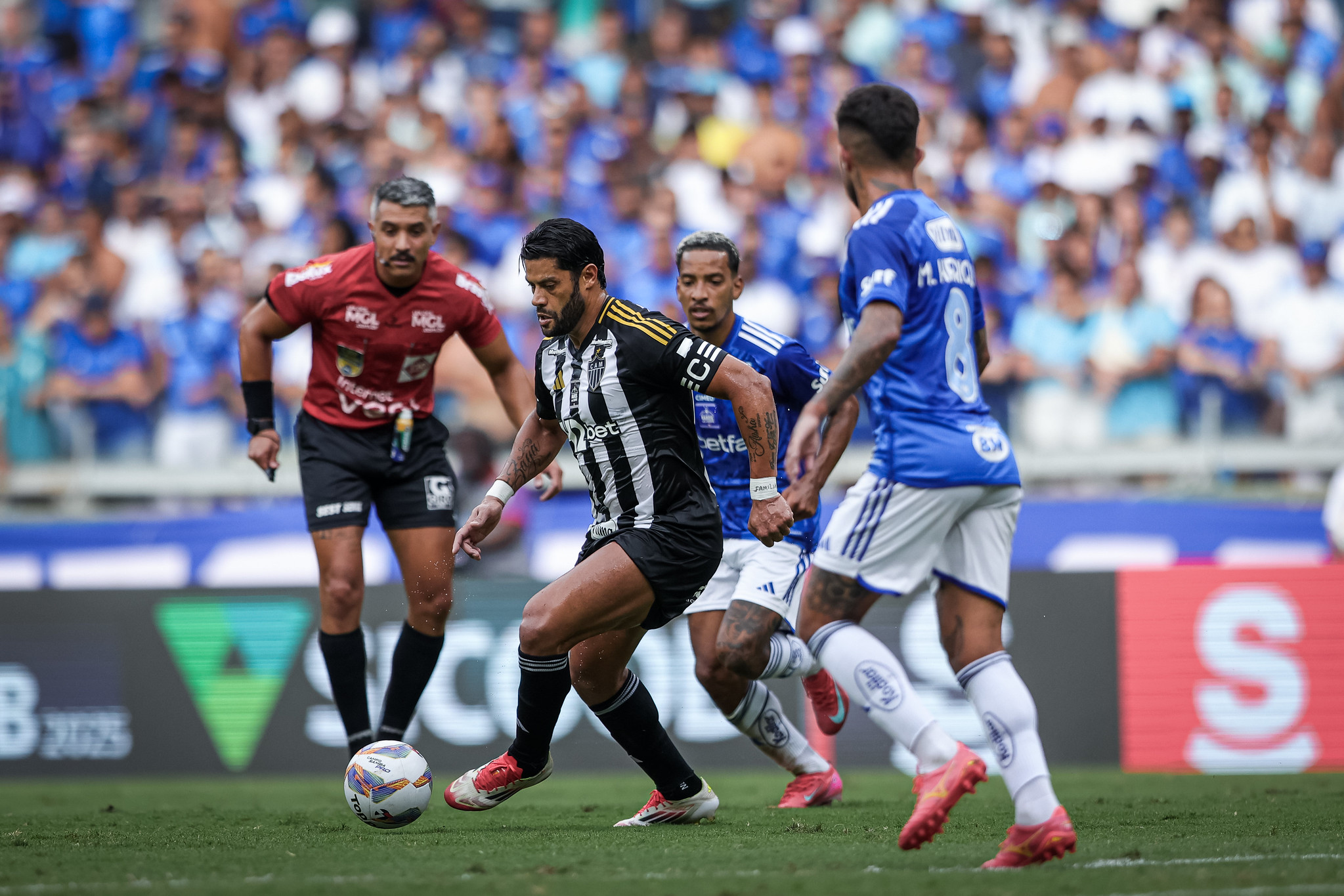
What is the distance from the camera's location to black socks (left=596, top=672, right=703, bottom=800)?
19.5 feet

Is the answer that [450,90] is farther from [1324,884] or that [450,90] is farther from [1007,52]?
[1324,884]

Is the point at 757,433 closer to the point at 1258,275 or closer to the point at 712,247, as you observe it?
the point at 712,247

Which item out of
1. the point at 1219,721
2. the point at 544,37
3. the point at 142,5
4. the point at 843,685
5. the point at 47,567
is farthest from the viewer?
the point at 142,5

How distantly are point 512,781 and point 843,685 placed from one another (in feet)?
4.97

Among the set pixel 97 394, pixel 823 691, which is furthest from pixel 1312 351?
pixel 97 394

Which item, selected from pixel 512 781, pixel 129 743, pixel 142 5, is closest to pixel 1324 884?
pixel 512 781

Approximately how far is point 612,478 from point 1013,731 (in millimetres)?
1823

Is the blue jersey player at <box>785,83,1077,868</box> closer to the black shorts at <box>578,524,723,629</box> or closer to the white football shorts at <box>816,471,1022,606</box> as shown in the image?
the white football shorts at <box>816,471,1022,606</box>

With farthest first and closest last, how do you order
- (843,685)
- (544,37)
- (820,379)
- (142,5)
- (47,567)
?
1. (142,5)
2. (544,37)
3. (47,567)
4. (820,379)
5. (843,685)

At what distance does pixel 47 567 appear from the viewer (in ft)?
36.4

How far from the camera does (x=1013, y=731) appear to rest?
4668 mm

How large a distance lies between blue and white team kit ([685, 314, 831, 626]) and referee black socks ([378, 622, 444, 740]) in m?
1.29

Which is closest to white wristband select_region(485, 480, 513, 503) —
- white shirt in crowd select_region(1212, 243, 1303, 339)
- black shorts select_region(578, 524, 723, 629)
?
black shorts select_region(578, 524, 723, 629)

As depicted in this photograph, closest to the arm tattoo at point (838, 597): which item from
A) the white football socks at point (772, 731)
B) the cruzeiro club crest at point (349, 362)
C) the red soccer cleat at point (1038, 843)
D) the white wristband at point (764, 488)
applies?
the white wristband at point (764, 488)
